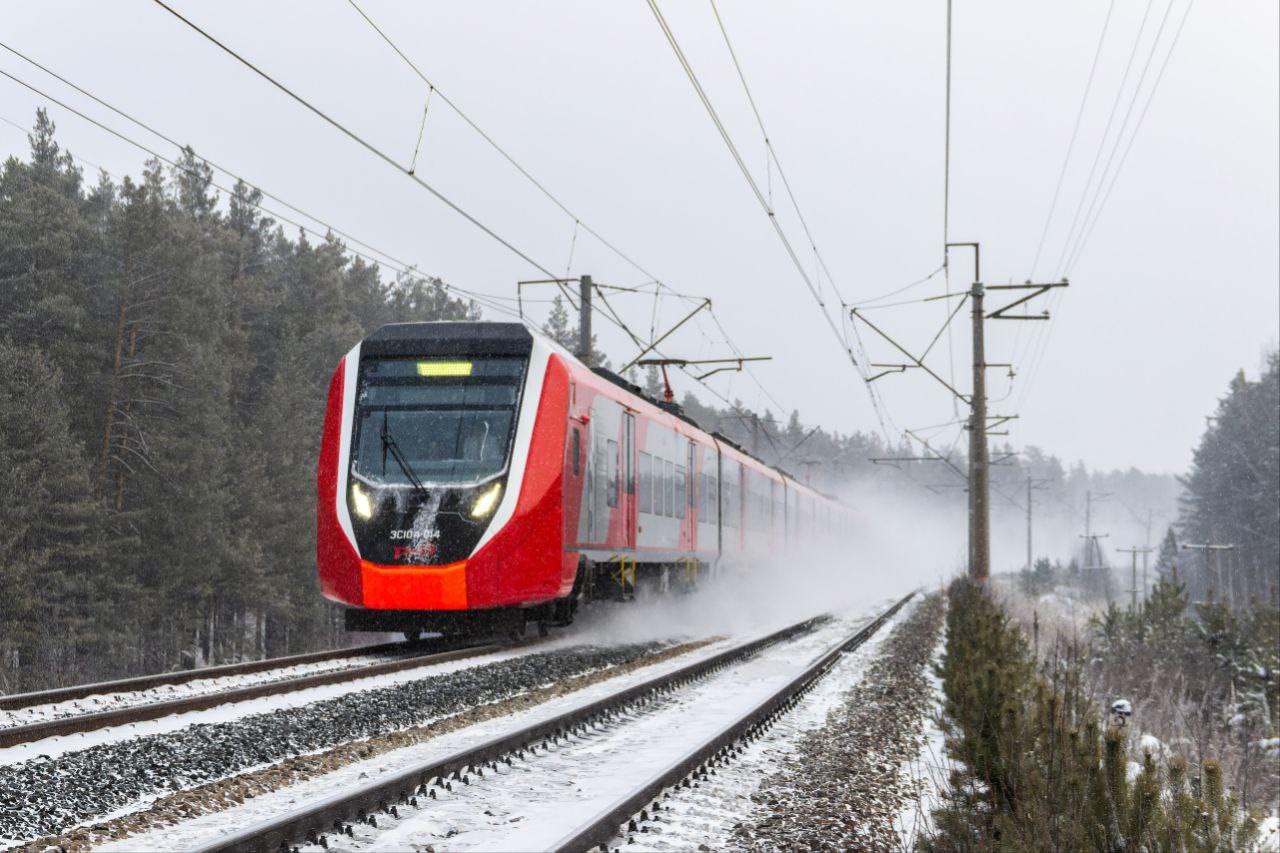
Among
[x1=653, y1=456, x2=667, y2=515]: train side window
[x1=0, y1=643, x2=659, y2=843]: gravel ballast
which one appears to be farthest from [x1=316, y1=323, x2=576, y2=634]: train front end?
[x1=653, y1=456, x2=667, y2=515]: train side window

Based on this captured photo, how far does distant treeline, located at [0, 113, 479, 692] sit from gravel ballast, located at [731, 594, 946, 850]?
2007 cm

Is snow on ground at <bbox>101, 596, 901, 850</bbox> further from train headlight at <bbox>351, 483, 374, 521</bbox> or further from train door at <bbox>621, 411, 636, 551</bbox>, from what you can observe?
train door at <bbox>621, 411, 636, 551</bbox>

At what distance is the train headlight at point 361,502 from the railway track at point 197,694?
152 cm

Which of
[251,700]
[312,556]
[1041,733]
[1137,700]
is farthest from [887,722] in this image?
[312,556]

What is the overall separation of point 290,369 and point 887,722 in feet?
111

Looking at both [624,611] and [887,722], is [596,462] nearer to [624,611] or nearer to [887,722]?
[624,611]

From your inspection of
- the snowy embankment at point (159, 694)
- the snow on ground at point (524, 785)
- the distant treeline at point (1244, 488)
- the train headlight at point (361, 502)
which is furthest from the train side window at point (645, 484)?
the distant treeline at point (1244, 488)

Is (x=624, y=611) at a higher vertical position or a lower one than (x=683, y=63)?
lower

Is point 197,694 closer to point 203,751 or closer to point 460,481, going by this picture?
point 203,751

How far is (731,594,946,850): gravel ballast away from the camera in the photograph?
5.56 metres

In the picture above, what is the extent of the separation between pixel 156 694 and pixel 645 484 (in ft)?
29.4

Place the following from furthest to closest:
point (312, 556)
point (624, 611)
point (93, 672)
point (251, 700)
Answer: point (312, 556) < point (93, 672) < point (624, 611) < point (251, 700)

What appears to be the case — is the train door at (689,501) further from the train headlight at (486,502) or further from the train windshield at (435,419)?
the train headlight at (486,502)

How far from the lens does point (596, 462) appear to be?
1517 cm
